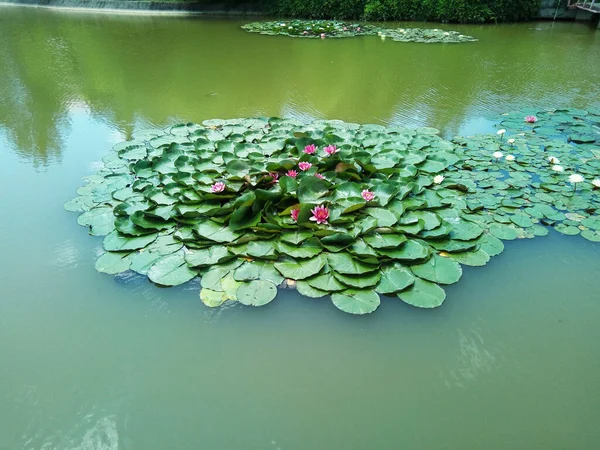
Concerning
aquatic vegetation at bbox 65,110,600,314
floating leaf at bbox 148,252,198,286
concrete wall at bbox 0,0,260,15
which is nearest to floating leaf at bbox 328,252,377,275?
aquatic vegetation at bbox 65,110,600,314

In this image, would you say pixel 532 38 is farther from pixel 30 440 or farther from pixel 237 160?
pixel 30 440

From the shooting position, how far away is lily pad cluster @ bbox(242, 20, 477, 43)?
7.72 m

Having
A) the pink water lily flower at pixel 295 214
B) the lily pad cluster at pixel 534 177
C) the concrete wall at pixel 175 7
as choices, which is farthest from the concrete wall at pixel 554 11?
the pink water lily flower at pixel 295 214

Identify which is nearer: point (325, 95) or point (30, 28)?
point (325, 95)

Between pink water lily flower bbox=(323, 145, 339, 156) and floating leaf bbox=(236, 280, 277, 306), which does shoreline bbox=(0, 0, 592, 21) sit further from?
floating leaf bbox=(236, 280, 277, 306)

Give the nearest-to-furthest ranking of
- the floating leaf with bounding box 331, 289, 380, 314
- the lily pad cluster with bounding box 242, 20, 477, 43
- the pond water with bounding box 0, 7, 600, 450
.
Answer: the pond water with bounding box 0, 7, 600, 450 < the floating leaf with bounding box 331, 289, 380, 314 < the lily pad cluster with bounding box 242, 20, 477, 43

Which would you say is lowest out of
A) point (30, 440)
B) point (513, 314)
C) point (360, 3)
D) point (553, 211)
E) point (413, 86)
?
point (30, 440)

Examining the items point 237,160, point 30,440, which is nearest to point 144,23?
point 237,160

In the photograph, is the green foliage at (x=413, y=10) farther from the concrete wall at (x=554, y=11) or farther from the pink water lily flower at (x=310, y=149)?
the pink water lily flower at (x=310, y=149)

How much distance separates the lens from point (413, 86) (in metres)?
5.00

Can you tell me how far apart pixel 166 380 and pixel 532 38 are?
357 inches

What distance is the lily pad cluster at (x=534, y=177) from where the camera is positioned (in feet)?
7.66

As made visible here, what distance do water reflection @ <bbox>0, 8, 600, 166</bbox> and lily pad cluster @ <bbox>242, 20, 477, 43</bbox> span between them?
48 centimetres

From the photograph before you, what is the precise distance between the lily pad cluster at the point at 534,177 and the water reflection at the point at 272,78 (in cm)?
66
